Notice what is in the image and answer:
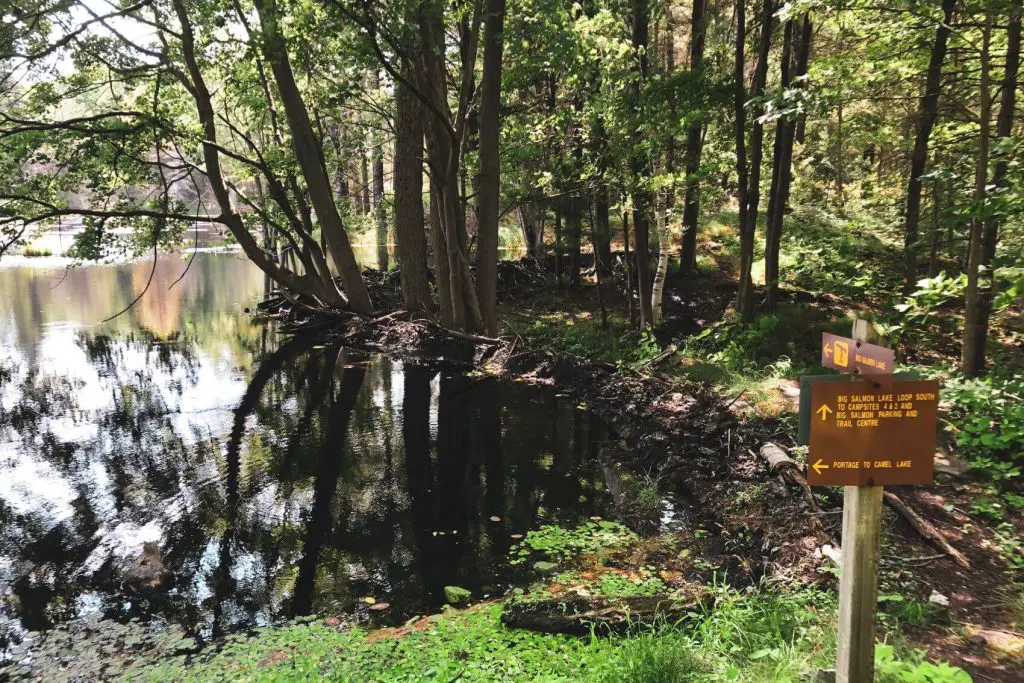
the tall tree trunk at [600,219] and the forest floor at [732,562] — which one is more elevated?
the tall tree trunk at [600,219]

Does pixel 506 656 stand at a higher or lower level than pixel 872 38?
lower

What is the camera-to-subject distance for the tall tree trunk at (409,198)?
1402cm

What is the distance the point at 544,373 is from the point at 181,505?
6797 mm

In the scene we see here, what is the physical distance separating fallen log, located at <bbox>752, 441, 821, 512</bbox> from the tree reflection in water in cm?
183

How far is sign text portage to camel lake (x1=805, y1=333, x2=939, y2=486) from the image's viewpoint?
2414 millimetres

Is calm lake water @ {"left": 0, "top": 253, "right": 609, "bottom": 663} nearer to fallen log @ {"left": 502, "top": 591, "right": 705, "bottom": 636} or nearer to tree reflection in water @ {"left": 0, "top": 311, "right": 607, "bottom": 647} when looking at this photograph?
tree reflection in water @ {"left": 0, "top": 311, "right": 607, "bottom": 647}

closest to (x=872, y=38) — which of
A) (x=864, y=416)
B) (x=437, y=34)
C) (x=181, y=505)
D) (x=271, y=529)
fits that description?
(x=437, y=34)

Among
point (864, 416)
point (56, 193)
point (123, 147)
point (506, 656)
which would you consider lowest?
point (506, 656)

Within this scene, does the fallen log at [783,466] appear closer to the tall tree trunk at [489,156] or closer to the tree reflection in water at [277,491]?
the tree reflection in water at [277,491]

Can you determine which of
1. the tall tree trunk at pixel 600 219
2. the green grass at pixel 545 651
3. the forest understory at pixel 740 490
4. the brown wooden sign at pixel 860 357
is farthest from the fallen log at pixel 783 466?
the tall tree trunk at pixel 600 219

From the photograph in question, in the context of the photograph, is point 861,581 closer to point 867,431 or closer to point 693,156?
point 867,431

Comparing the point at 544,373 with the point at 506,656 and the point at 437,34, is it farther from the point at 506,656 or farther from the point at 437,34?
the point at 506,656

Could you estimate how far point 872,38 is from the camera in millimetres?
8672

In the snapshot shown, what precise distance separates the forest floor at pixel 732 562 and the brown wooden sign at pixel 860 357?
1328 mm
